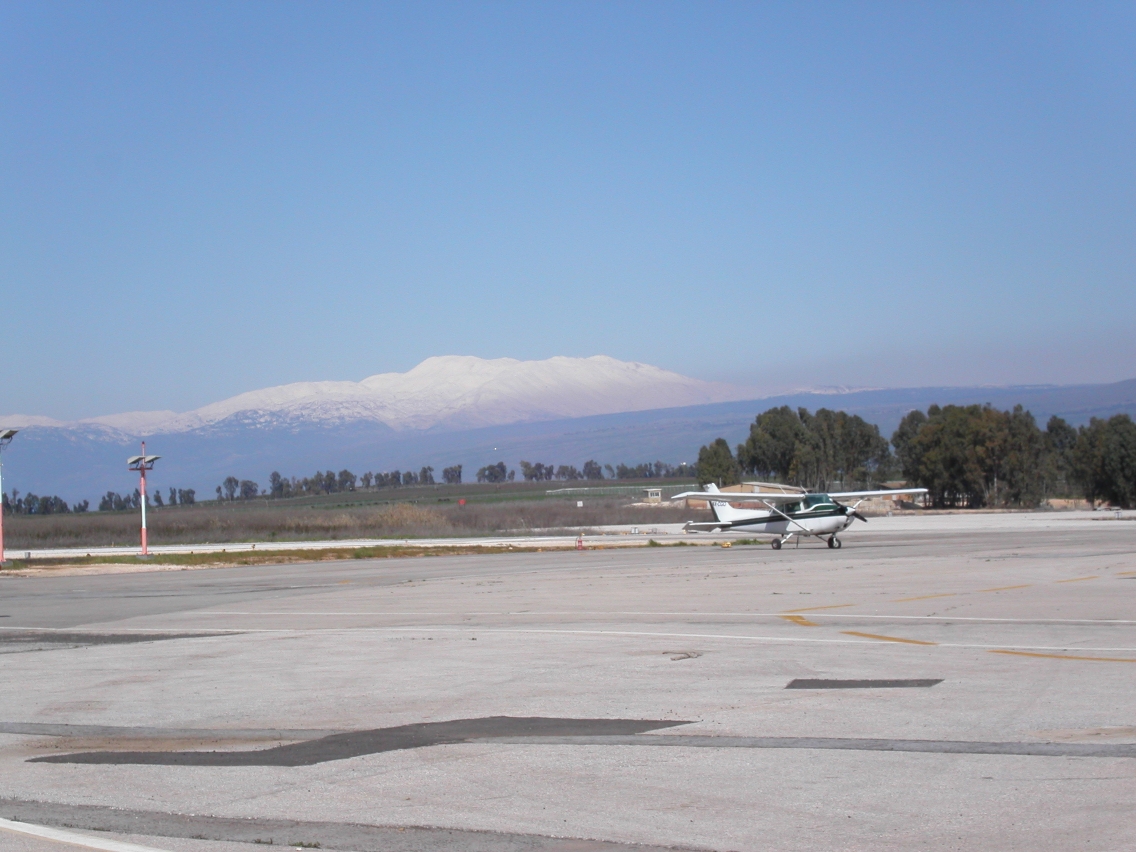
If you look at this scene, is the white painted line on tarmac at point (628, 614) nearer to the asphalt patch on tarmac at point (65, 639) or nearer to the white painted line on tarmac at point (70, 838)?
the asphalt patch on tarmac at point (65, 639)

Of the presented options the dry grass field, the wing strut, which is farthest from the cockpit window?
the dry grass field

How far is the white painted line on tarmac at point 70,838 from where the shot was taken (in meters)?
6.34

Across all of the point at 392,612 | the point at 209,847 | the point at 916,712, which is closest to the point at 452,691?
the point at 916,712

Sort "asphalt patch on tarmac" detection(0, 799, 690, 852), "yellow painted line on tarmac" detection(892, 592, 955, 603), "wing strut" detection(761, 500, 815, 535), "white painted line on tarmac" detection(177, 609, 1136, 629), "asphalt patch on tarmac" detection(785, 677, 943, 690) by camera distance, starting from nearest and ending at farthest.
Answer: "asphalt patch on tarmac" detection(0, 799, 690, 852) → "asphalt patch on tarmac" detection(785, 677, 943, 690) → "white painted line on tarmac" detection(177, 609, 1136, 629) → "yellow painted line on tarmac" detection(892, 592, 955, 603) → "wing strut" detection(761, 500, 815, 535)

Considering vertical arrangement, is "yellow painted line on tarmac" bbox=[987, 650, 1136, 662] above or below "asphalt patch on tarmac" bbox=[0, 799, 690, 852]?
below

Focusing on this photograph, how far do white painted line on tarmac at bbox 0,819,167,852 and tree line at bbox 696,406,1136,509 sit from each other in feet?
381

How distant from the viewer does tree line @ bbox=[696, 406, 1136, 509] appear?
4461 inches

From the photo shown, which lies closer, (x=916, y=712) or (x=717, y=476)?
(x=916, y=712)

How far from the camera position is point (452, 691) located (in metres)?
12.0

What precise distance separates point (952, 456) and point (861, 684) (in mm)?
113954

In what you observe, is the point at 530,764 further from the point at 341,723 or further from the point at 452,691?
the point at 452,691

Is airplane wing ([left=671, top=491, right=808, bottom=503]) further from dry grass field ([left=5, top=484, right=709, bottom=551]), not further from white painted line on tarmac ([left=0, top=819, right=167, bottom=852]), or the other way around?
white painted line on tarmac ([left=0, top=819, right=167, bottom=852])

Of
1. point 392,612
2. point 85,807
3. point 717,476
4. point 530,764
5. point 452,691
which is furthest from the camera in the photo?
point 717,476

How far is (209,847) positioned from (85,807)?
1586 mm
